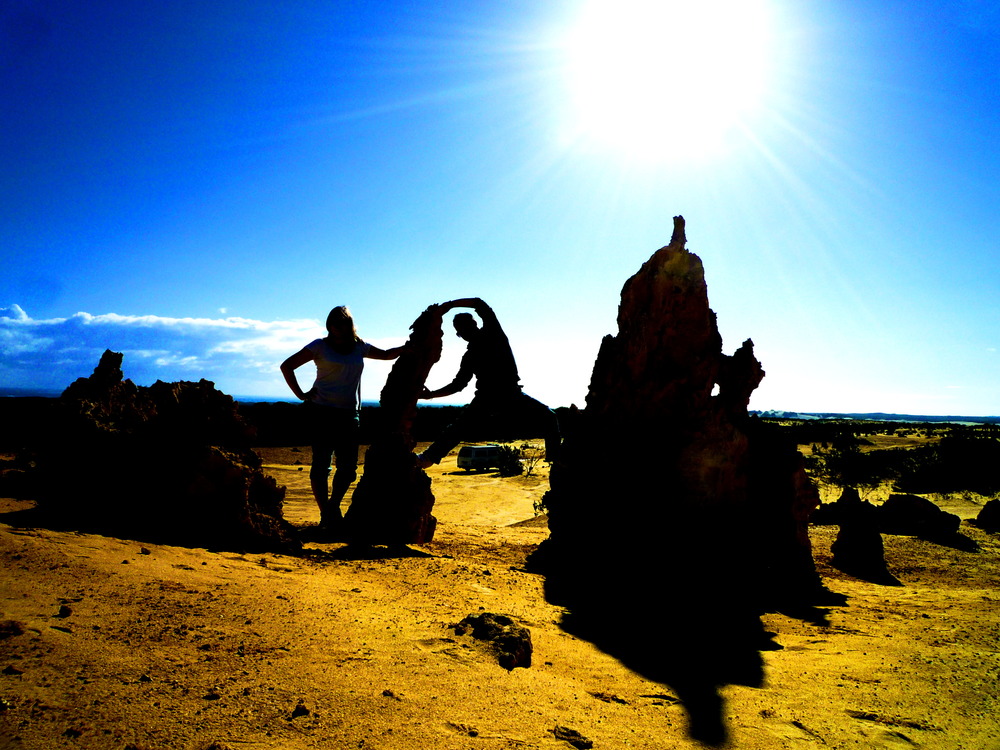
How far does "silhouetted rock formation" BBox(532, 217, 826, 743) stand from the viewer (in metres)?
4.95

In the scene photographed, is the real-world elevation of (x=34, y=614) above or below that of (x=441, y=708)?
above

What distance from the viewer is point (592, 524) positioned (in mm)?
5574

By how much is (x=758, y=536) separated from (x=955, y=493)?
12.5 metres

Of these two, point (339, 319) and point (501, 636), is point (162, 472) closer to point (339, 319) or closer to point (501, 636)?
point (339, 319)

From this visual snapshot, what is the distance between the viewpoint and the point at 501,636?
3.06 meters

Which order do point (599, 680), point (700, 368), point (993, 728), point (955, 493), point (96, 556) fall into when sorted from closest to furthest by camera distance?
point (993, 728) < point (599, 680) < point (96, 556) < point (700, 368) < point (955, 493)

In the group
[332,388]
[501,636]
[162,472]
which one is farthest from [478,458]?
[501,636]

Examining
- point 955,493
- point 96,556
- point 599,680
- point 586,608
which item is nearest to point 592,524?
point 586,608

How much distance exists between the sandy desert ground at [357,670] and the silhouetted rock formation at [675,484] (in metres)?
0.43

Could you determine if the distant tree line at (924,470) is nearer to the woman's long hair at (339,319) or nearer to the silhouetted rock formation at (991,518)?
the silhouetted rock formation at (991,518)

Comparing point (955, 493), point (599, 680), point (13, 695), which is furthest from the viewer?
point (955, 493)

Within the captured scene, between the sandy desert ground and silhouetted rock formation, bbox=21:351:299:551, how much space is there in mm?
410

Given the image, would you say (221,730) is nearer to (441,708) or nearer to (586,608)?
(441,708)

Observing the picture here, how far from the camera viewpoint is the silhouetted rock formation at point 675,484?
4945 millimetres
